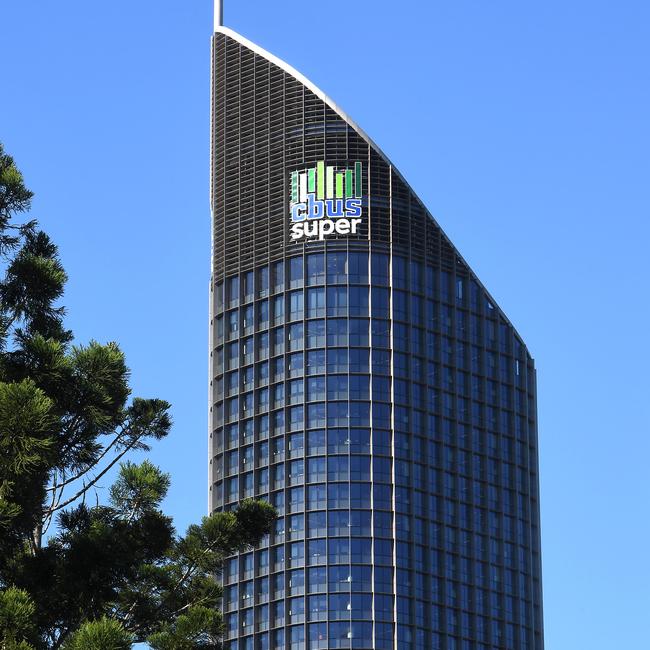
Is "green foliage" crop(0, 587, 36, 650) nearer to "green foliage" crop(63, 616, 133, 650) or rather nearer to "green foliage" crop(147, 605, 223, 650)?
"green foliage" crop(63, 616, 133, 650)

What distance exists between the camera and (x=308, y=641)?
199 m

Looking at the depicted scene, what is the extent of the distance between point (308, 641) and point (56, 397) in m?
143

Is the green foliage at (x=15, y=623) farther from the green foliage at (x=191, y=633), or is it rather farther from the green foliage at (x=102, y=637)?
the green foliage at (x=191, y=633)

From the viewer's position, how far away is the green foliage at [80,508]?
57062 mm

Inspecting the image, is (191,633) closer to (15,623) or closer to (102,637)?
(102,637)

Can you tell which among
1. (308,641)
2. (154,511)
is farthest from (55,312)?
(308,641)

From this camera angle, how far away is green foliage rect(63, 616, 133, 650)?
53.7 m

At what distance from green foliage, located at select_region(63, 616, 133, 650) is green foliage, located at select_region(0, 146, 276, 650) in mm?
294

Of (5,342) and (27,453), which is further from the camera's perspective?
(5,342)

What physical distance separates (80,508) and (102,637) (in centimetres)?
861

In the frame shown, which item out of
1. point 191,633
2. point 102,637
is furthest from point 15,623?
point 191,633

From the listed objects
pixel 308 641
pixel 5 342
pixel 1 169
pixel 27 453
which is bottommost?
pixel 27 453

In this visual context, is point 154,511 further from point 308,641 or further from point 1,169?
point 308,641

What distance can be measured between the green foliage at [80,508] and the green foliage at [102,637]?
0.29m
